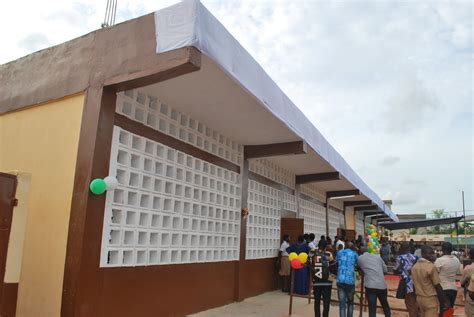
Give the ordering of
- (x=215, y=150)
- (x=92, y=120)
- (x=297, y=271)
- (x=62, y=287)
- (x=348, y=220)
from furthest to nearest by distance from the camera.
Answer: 1. (x=348, y=220)
2. (x=297, y=271)
3. (x=215, y=150)
4. (x=92, y=120)
5. (x=62, y=287)

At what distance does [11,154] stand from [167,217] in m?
2.41

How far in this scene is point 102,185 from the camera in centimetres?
464

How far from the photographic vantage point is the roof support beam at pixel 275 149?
823cm

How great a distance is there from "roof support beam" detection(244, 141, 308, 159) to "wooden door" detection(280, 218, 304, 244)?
2925 millimetres

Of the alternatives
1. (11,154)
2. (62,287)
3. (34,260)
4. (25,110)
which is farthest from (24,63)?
(62,287)

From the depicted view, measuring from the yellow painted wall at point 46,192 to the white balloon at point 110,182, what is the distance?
1.61 feet

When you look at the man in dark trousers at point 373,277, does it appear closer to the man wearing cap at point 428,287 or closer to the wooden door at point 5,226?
the man wearing cap at point 428,287

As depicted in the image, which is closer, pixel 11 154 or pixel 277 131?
pixel 11 154

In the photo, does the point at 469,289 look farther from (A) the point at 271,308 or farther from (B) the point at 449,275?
(A) the point at 271,308

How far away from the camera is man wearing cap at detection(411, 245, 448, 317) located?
17.3ft

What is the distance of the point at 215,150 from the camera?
765 cm

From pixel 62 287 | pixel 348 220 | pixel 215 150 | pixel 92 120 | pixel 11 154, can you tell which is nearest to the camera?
pixel 62 287

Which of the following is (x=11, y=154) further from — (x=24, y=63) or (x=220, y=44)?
(x=220, y=44)

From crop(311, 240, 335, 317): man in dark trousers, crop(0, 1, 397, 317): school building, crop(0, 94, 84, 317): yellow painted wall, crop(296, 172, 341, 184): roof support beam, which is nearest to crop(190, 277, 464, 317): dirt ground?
crop(0, 1, 397, 317): school building
